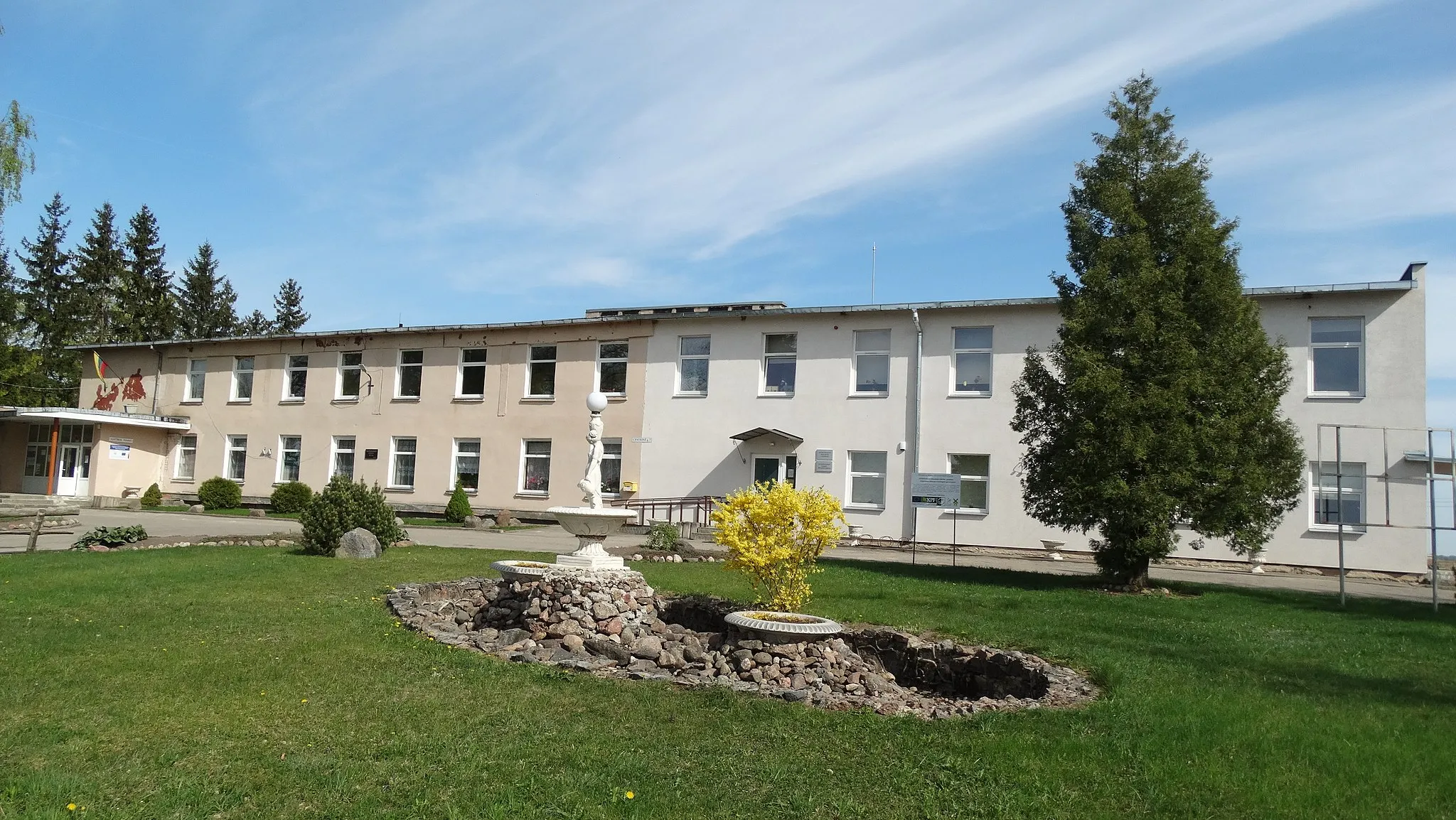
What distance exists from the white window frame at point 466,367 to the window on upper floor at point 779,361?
365 inches

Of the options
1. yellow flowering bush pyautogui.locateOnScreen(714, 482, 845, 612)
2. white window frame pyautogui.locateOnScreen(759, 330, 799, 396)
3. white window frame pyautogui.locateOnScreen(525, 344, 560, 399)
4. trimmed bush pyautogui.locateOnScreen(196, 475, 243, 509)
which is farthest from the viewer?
trimmed bush pyautogui.locateOnScreen(196, 475, 243, 509)

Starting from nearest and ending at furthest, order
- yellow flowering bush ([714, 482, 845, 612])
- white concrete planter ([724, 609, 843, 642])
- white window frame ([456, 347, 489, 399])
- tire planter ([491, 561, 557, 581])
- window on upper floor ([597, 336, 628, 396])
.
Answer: white concrete planter ([724, 609, 843, 642]), yellow flowering bush ([714, 482, 845, 612]), tire planter ([491, 561, 557, 581]), window on upper floor ([597, 336, 628, 396]), white window frame ([456, 347, 489, 399])

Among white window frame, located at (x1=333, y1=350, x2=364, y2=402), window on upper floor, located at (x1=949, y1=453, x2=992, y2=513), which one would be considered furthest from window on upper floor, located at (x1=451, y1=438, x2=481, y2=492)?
window on upper floor, located at (x1=949, y1=453, x2=992, y2=513)

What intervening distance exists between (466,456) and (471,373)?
2702mm

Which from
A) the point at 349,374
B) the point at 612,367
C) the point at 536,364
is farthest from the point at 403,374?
the point at 612,367

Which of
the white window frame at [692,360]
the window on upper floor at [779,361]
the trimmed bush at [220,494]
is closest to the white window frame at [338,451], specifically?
the trimmed bush at [220,494]

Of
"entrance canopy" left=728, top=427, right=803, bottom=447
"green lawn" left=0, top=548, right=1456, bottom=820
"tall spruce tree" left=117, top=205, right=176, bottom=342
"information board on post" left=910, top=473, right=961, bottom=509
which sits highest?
"tall spruce tree" left=117, top=205, right=176, bottom=342

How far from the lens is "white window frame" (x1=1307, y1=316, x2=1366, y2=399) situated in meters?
21.0

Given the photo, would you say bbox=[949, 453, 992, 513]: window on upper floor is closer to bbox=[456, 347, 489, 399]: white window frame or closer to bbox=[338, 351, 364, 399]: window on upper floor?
bbox=[456, 347, 489, 399]: white window frame

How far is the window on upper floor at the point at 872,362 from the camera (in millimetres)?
25078

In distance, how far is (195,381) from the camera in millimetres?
34344

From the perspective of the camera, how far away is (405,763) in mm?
5023

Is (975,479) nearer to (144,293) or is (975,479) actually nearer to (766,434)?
(766,434)

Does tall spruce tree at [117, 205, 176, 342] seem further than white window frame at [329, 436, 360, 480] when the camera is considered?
Yes
